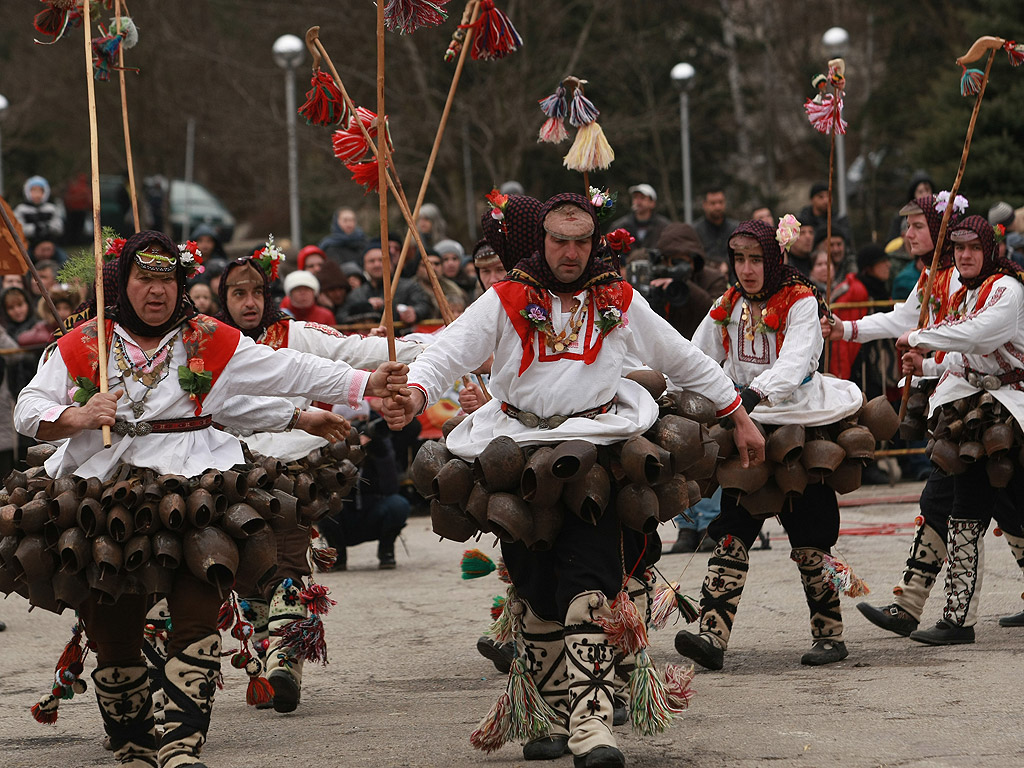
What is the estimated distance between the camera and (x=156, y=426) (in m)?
5.41

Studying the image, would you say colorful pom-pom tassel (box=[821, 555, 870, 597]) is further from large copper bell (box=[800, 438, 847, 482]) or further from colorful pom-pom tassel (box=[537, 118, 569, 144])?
colorful pom-pom tassel (box=[537, 118, 569, 144])

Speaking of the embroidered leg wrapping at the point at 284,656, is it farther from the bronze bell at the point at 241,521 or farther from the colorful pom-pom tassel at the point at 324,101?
the colorful pom-pom tassel at the point at 324,101

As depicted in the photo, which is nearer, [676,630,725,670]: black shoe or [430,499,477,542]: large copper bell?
[430,499,477,542]: large copper bell

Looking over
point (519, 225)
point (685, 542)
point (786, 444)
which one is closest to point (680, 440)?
point (519, 225)

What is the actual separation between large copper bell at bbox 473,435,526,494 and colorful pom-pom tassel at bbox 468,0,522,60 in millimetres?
2308

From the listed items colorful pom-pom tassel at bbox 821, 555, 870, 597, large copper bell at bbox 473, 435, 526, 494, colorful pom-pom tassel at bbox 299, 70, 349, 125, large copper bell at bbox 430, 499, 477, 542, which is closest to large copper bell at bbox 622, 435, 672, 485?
large copper bell at bbox 473, 435, 526, 494

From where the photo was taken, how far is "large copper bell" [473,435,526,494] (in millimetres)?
5348

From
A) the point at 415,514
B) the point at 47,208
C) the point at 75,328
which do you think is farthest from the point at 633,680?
Answer: the point at 47,208

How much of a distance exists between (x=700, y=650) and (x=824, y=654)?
60 cm

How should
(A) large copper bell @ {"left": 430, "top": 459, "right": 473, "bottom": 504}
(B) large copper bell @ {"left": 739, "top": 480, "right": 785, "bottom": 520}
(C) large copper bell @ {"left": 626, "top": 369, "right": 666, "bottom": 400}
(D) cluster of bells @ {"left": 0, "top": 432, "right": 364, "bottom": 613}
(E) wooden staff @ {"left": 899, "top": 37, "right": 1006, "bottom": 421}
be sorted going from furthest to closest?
(E) wooden staff @ {"left": 899, "top": 37, "right": 1006, "bottom": 421}
(B) large copper bell @ {"left": 739, "top": 480, "right": 785, "bottom": 520}
(C) large copper bell @ {"left": 626, "top": 369, "right": 666, "bottom": 400}
(A) large copper bell @ {"left": 430, "top": 459, "right": 473, "bottom": 504}
(D) cluster of bells @ {"left": 0, "top": 432, "right": 364, "bottom": 613}

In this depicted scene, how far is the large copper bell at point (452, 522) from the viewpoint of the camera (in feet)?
18.4

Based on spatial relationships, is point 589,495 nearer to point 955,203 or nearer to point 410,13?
point 410,13

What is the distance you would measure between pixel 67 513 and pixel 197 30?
26.0m

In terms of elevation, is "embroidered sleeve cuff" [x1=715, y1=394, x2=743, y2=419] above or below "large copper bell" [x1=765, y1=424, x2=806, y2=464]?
above
